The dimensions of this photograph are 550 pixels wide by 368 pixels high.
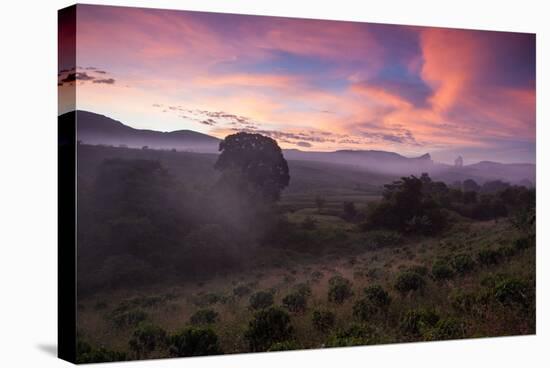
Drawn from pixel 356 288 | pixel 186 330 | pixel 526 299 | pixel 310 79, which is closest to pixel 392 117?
pixel 310 79

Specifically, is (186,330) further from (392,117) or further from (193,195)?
(392,117)

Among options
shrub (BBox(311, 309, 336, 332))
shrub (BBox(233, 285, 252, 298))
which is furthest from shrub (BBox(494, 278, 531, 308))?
shrub (BBox(233, 285, 252, 298))

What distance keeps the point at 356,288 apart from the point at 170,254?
3.30 m

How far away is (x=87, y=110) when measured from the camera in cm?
1316

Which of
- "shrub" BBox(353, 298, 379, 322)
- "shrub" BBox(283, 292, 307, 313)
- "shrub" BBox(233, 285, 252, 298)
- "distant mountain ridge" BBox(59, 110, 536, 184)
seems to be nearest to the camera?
"distant mountain ridge" BBox(59, 110, 536, 184)

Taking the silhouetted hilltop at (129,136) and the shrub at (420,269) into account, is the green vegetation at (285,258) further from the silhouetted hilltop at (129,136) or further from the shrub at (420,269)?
the silhouetted hilltop at (129,136)

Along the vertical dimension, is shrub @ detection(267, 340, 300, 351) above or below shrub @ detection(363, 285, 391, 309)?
below

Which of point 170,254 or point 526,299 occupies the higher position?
point 170,254

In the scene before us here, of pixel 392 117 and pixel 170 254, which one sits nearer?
pixel 170 254

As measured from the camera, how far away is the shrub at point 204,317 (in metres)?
13.9

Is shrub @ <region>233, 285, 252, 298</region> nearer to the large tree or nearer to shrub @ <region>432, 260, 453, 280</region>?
the large tree

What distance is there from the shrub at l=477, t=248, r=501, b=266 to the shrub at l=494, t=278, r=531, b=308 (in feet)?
1.70

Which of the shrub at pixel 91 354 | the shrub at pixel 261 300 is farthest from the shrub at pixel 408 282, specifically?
the shrub at pixel 91 354

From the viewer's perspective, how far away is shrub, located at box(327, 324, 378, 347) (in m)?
14.7
